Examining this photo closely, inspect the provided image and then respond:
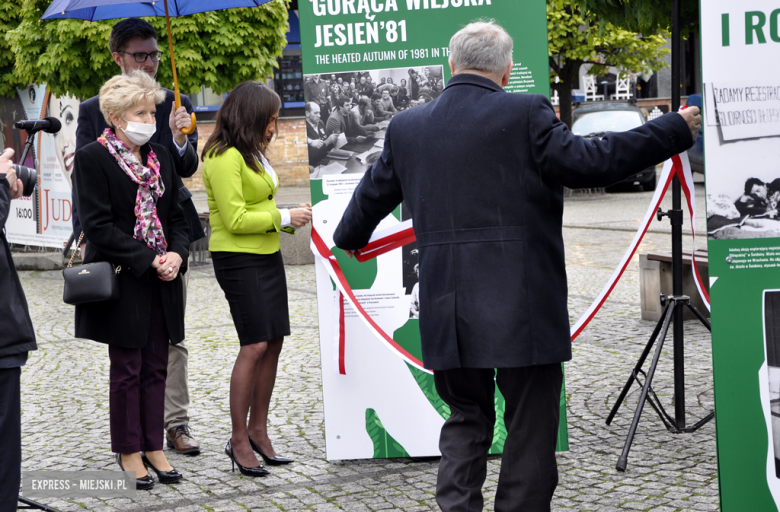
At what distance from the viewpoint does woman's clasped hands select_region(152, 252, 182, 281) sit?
4.24 meters

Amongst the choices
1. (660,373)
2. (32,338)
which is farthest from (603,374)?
(32,338)

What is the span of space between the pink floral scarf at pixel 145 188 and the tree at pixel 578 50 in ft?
51.6

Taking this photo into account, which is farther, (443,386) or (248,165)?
(248,165)

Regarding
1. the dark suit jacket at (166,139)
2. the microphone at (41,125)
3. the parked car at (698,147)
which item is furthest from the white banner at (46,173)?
the microphone at (41,125)

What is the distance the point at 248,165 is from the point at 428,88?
95 centimetres

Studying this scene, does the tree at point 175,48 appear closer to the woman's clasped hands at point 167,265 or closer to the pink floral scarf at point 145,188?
the pink floral scarf at point 145,188

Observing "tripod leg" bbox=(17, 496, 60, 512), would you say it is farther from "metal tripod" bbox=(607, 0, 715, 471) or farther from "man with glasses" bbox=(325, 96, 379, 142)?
"metal tripod" bbox=(607, 0, 715, 471)

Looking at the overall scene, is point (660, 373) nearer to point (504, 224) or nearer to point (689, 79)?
point (504, 224)

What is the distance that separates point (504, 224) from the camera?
288cm

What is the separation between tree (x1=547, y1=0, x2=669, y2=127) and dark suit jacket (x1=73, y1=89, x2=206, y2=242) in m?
15.2

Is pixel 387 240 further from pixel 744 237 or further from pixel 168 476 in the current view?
pixel 168 476

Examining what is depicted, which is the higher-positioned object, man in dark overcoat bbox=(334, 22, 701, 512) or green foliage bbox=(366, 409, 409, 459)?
man in dark overcoat bbox=(334, 22, 701, 512)

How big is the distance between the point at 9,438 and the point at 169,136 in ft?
6.60

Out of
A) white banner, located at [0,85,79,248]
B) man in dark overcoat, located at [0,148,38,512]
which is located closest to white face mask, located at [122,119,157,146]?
man in dark overcoat, located at [0,148,38,512]
